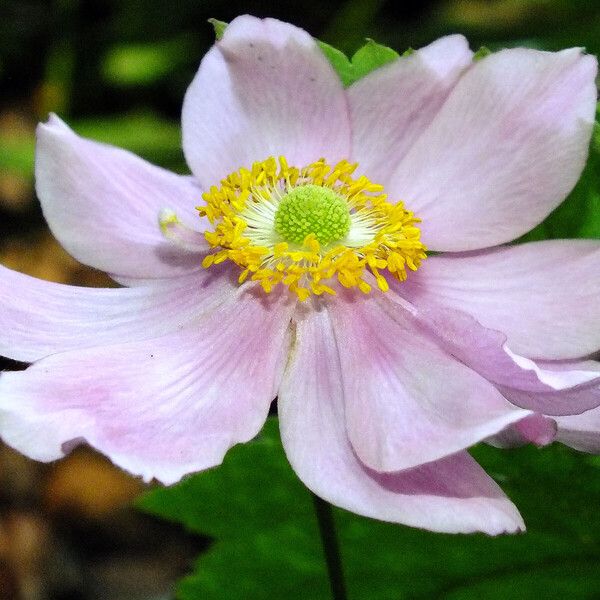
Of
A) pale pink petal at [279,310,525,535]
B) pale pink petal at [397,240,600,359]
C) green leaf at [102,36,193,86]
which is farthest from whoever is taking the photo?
green leaf at [102,36,193,86]

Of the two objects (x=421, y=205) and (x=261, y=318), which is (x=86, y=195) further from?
(x=421, y=205)

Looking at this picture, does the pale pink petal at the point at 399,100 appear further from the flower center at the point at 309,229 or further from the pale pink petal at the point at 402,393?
the pale pink petal at the point at 402,393

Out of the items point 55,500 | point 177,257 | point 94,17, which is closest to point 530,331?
point 177,257

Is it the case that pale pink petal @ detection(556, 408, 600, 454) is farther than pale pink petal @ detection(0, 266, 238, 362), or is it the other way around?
pale pink petal @ detection(0, 266, 238, 362)

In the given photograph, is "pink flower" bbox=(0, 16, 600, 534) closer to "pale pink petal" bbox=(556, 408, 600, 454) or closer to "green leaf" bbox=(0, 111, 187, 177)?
"pale pink petal" bbox=(556, 408, 600, 454)

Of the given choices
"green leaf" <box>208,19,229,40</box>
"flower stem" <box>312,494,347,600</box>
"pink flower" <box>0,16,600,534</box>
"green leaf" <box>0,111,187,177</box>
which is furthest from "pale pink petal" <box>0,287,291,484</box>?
"green leaf" <box>0,111,187,177</box>

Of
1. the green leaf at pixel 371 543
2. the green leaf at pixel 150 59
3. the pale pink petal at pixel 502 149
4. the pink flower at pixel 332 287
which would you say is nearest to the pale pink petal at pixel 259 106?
the pink flower at pixel 332 287

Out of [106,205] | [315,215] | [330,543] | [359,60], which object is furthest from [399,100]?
[330,543]
